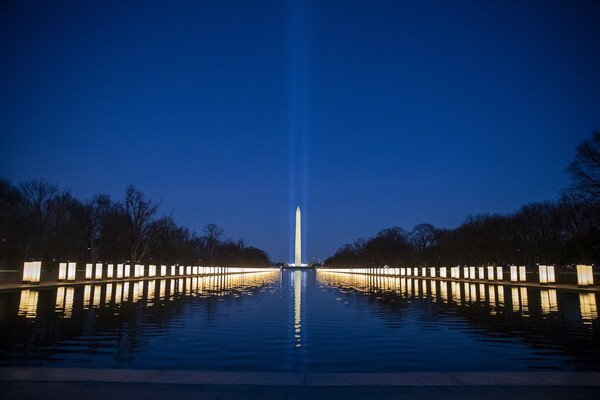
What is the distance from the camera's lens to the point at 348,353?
37.5ft

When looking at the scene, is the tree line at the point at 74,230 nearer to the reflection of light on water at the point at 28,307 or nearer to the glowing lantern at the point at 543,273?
the reflection of light on water at the point at 28,307

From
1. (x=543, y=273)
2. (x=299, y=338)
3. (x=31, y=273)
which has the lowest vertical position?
(x=299, y=338)

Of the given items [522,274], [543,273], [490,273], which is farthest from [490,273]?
[543,273]

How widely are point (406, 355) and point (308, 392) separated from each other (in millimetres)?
4856

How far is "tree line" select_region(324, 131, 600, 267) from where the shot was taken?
41.0m

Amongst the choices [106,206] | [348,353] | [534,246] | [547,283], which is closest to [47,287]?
[348,353]

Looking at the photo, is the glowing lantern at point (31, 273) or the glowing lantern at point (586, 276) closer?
the glowing lantern at point (31, 273)

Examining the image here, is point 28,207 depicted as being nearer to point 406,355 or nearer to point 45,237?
point 45,237

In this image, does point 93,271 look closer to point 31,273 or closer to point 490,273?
point 31,273

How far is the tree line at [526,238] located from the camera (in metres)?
41.0

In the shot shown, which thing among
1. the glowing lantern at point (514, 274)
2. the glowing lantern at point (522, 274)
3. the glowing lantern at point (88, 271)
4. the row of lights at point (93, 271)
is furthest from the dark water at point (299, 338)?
the glowing lantern at point (514, 274)

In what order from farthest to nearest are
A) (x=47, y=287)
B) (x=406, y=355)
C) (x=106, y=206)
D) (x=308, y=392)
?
1. (x=106, y=206)
2. (x=47, y=287)
3. (x=406, y=355)
4. (x=308, y=392)

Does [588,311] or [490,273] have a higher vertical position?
[490,273]

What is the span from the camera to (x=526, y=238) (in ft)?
240
